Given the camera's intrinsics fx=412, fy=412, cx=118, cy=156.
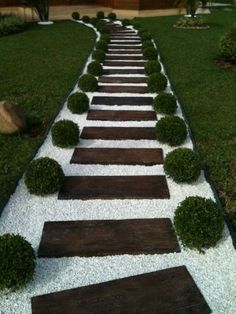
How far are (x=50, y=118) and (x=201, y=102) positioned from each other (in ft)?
16.5

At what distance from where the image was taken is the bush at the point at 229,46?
1756cm

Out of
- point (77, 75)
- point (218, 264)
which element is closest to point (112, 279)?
point (218, 264)

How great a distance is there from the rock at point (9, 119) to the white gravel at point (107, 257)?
2.23 meters

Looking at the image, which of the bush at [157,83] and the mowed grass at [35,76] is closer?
the mowed grass at [35,76]

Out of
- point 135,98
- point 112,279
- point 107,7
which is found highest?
point 112,279

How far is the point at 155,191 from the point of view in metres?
8.38

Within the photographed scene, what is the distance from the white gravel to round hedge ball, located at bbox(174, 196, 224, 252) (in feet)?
0.66

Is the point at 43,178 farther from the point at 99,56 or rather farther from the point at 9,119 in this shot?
the point at 99,56

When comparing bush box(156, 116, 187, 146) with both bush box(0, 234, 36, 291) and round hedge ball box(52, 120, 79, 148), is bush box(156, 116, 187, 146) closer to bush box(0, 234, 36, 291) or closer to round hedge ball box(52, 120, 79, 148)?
round hedge ball box(52, 120, 79, 148)

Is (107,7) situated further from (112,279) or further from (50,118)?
(112,279)

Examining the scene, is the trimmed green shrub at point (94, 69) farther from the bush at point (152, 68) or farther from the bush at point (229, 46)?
the bush at point (229, 46)

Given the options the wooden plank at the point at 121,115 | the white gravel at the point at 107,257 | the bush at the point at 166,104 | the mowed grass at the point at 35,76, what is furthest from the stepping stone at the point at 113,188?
the bush at the point at 166,104

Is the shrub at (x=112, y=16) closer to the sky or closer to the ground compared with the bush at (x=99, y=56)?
closer to the ground

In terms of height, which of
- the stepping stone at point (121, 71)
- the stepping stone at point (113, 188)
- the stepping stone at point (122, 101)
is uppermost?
the stepping stone at point (113, 188)
